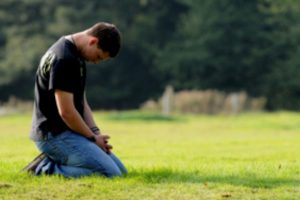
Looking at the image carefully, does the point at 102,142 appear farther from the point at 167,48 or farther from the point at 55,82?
the point at 167,48

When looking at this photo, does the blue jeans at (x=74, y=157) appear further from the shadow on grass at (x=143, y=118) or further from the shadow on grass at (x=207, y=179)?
the shadow on grass at (x=143, y=118)

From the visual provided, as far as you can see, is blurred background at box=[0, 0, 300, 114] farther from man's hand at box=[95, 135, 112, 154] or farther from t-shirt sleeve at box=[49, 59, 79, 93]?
t-shirt sleeve at box=[49, 59, 79, 93]

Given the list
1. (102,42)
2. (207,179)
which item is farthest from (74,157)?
(207,179)

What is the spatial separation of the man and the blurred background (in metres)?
44.6

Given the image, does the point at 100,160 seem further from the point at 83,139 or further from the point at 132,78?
the point at 132,78

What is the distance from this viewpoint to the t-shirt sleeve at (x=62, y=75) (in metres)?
7.75

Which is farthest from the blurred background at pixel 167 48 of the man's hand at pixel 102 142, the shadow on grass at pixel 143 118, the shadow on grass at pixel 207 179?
the shadow on grass at pixel 207 179

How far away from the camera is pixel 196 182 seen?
7.60 metres

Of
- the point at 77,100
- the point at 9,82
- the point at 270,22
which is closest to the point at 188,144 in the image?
the point at 77,100

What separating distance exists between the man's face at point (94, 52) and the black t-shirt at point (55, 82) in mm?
114

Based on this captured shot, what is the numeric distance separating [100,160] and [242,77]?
4800cm

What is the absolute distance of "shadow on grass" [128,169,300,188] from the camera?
758cm

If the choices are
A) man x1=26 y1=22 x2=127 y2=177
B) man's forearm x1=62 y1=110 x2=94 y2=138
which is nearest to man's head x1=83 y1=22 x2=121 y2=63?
man x1=26 y1=22 x2=127 y2=177

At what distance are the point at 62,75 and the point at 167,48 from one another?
4908 centimetres
